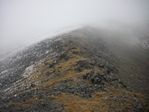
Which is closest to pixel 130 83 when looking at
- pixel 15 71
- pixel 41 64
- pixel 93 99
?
pixel 93 99

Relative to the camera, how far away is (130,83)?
310ft

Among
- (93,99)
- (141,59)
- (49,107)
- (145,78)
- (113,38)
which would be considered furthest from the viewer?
(113,38)

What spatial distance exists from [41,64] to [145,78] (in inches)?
1520

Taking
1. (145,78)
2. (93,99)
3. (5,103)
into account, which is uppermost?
(5,103)

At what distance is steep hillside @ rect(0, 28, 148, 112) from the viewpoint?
69756 millimetres

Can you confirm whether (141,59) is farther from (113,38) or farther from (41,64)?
(41,64)

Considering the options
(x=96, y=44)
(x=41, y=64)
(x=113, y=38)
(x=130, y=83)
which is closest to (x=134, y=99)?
(x=130, y=83)

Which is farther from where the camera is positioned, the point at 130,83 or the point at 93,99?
the point at 130,83

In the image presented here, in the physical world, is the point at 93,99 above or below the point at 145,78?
above

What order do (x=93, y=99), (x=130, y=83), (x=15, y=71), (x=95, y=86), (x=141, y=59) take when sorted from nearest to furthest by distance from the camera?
(x=93, y=99), (x=95, y=86), (x=130, y=83), (x=15, y=71), (x=141, y=59)

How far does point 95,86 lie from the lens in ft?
270

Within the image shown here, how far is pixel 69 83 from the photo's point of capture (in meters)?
84.1

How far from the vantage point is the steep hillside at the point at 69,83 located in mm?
69756

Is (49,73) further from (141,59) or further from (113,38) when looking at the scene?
(113,38)
